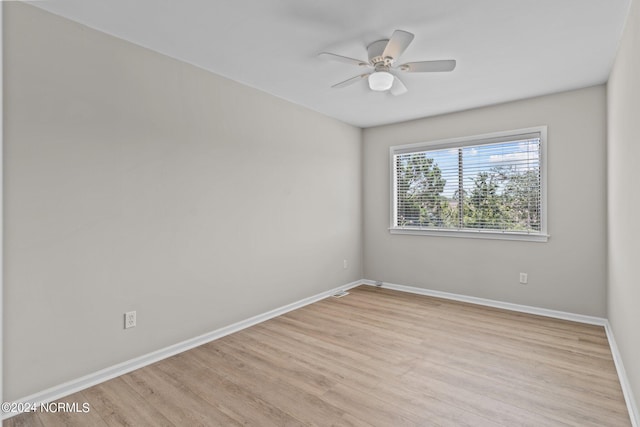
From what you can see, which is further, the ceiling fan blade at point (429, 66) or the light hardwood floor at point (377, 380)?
the ceiling fan blade at point (429, 66)

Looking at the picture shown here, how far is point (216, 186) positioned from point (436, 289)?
314 cm

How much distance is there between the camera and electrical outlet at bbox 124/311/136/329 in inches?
98.1

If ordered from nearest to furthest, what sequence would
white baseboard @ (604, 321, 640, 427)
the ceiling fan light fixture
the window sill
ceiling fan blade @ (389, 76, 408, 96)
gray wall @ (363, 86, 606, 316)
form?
white baseboard @ (604, 321, 640, 427) → the ceiling fan light fixture → ceiling fan blade @ (389, 76, 408, 96) → gray wall @ (363, 86, 606, 316) → the window sill

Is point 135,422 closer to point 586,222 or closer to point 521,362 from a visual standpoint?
point 521,362

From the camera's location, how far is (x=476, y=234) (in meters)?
4.19

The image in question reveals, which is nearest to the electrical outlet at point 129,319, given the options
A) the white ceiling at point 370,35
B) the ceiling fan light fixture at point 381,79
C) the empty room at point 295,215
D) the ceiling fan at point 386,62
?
the empty room at point 295,215

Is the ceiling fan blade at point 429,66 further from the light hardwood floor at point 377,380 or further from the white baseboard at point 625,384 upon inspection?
the white baseboard at point 625,384

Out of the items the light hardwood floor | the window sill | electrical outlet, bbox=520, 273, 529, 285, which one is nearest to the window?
the window sill

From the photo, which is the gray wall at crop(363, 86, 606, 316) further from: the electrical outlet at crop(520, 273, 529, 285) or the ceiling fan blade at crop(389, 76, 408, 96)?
the ceiling fan blade at crop(389, 76, 408, 96)

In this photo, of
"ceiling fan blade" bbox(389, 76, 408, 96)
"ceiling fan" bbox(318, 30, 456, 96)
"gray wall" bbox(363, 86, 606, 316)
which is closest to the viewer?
"ceiling fan" bbox(318, 30, 456, 96)

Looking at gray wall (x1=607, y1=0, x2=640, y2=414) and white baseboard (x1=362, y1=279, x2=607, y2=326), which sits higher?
gray wall (x1=607, y1=0, x2=640, y2=414)

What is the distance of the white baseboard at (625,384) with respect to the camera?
1864 millimetres

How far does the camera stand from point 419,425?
188cm

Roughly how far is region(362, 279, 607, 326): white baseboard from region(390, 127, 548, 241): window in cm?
78
